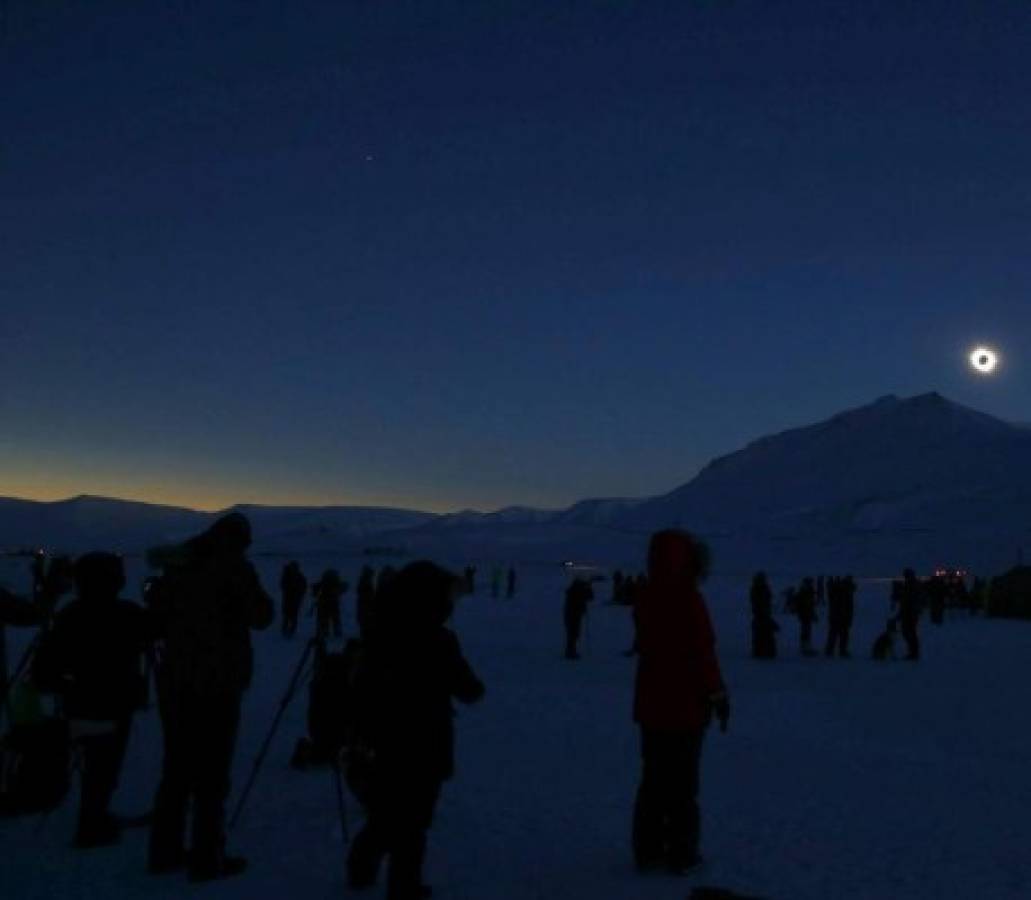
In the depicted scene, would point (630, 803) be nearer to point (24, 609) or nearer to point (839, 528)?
point (24, 609)

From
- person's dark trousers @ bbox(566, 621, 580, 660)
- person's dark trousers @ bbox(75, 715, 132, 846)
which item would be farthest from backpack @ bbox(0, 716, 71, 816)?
person's dark trousers @ bbox(566, 621, 580, 660)

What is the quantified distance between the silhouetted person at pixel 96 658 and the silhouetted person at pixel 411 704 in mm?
1720

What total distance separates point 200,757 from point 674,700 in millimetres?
2406

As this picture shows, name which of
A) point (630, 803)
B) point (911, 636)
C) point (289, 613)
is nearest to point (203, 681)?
point (630, 803)

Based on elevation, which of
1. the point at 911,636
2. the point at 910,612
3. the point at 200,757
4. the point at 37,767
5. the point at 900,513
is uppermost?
the point at 900,513

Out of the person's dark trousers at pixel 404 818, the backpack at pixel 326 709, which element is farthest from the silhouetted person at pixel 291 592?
the person's dark trousers at pixel 404 818

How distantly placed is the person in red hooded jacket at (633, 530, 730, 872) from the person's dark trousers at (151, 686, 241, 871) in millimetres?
2128

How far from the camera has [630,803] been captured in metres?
7.52

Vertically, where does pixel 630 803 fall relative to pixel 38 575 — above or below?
below

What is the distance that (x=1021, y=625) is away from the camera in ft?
105

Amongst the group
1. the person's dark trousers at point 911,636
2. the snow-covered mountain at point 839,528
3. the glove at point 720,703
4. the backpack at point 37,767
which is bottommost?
the backpack at point 37,767

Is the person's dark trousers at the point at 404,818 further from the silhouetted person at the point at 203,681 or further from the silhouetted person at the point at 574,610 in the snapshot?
the silhouetted person at the point at 574,610

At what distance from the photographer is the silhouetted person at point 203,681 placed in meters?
5.41

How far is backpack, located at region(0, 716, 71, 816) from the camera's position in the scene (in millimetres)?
6703
